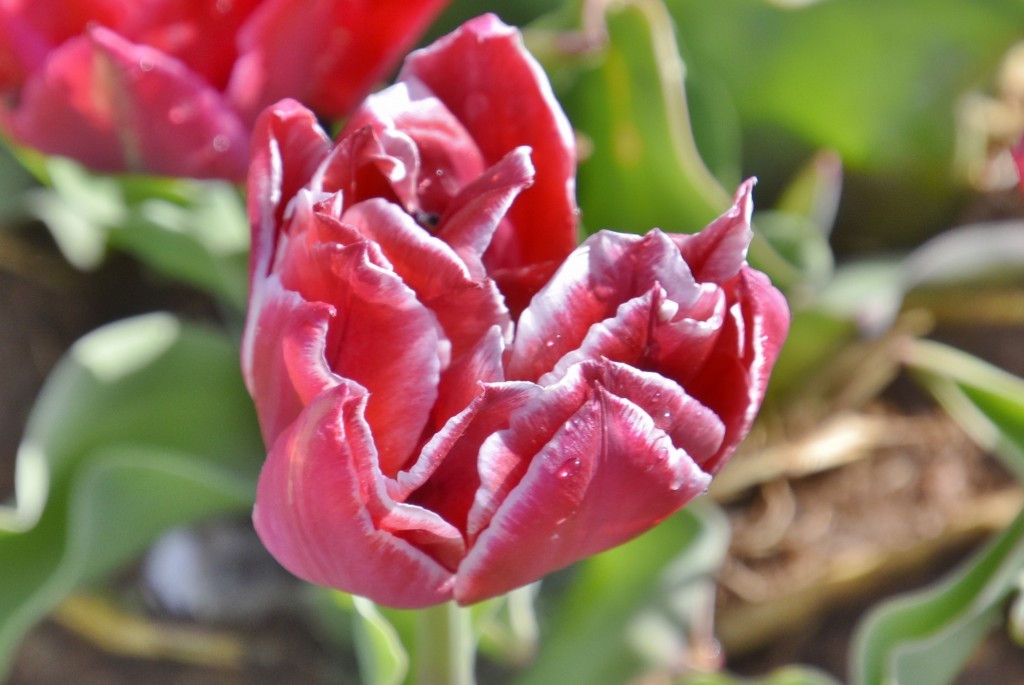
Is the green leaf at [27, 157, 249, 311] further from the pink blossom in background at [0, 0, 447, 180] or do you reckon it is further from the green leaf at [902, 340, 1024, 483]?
the green leaf at [902, 340, 1024, 483]

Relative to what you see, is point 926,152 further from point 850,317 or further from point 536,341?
point 536,341

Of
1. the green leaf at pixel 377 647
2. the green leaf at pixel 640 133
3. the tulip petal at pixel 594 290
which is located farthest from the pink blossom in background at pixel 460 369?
the green leaf at pixel 640 133

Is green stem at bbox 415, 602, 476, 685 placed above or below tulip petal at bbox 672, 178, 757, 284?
below

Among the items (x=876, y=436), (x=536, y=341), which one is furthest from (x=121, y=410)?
(x=876, y=436)

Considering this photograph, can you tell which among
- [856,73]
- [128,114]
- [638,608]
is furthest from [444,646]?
[856,73]

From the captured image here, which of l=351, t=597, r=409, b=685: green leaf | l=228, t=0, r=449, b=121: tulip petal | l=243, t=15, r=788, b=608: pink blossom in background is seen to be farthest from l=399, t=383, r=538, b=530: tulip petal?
l=228, t=0, r=449, b=121: tulip petal

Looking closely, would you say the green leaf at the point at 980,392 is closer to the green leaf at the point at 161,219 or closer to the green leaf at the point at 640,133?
the green leaf at the point at 640,133

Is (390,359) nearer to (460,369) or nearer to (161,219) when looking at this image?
(460,369)
